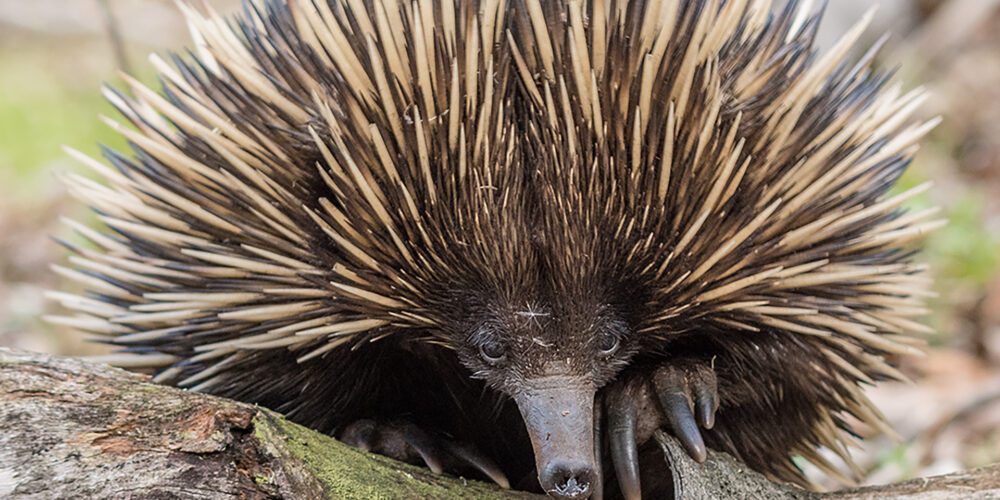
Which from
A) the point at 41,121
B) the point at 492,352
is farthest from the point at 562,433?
the point at 41,121

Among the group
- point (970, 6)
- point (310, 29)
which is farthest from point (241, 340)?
point (970, 6)

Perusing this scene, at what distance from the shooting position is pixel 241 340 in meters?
2.53

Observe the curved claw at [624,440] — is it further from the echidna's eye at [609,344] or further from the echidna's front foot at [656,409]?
the echidna's eye at [609,344]

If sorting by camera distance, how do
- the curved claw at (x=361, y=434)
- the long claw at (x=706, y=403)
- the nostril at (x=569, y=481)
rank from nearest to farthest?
the nostril at (x=569, y=481) → the long claw at (x=706, y=403) → the curved claw at (x=361, y=434)

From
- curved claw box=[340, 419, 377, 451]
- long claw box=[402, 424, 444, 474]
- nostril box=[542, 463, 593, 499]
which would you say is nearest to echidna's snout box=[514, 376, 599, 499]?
nostril box=[542, 463, 593, 499]

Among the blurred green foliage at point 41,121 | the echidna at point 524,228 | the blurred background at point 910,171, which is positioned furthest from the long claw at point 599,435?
the blurred green foliage at point 41,121

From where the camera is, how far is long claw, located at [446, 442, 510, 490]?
2.44 metres

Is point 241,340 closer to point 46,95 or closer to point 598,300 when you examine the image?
point 598,300

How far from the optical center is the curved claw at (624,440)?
2.36 meters

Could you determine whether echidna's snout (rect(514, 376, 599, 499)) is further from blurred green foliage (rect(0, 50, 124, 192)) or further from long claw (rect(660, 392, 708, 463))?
blurred green foliage (rect(0, 50, 124, 192))

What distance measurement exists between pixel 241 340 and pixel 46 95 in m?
8.68

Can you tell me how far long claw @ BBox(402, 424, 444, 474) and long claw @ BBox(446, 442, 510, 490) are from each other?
0.16 feet

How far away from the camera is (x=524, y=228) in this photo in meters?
2.24

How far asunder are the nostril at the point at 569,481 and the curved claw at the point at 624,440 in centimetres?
28
